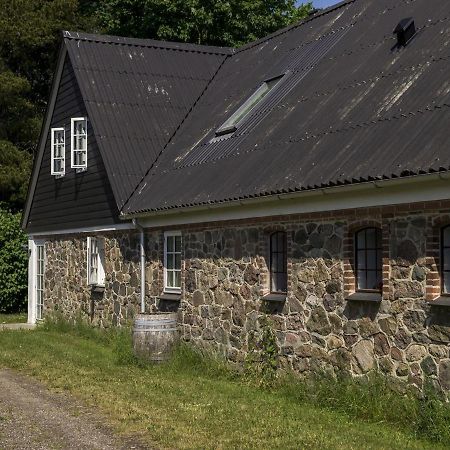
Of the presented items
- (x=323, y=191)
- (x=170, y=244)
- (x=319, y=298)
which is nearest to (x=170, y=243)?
(x=170, y=244)

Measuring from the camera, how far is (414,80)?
1191cm

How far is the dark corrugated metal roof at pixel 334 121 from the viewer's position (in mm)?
10758

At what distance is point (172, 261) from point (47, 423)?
6360 millimetres

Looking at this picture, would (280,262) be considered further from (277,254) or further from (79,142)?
(79,142)

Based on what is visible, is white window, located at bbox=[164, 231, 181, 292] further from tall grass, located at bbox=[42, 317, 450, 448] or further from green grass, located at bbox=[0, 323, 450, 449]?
tall grass, located at bbox=[42, 317, 450, 448]

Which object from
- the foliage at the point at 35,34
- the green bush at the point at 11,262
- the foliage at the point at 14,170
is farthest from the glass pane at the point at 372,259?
the foliage at the point at 35,34

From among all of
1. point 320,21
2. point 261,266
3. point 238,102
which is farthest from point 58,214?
point 261,266

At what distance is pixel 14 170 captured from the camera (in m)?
30.2

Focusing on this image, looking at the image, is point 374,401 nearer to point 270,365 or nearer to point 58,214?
point 270,365

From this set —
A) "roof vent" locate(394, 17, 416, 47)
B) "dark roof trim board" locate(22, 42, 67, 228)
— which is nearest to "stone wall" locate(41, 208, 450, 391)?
"roof vent" locate(394, 17, 416, 47)

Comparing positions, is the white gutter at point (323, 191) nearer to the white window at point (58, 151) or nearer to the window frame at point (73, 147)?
the window frame at point (73, 147)

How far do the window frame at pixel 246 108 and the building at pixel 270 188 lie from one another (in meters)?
0.05

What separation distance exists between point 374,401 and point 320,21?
9.94 meters

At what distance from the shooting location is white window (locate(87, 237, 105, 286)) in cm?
1955
